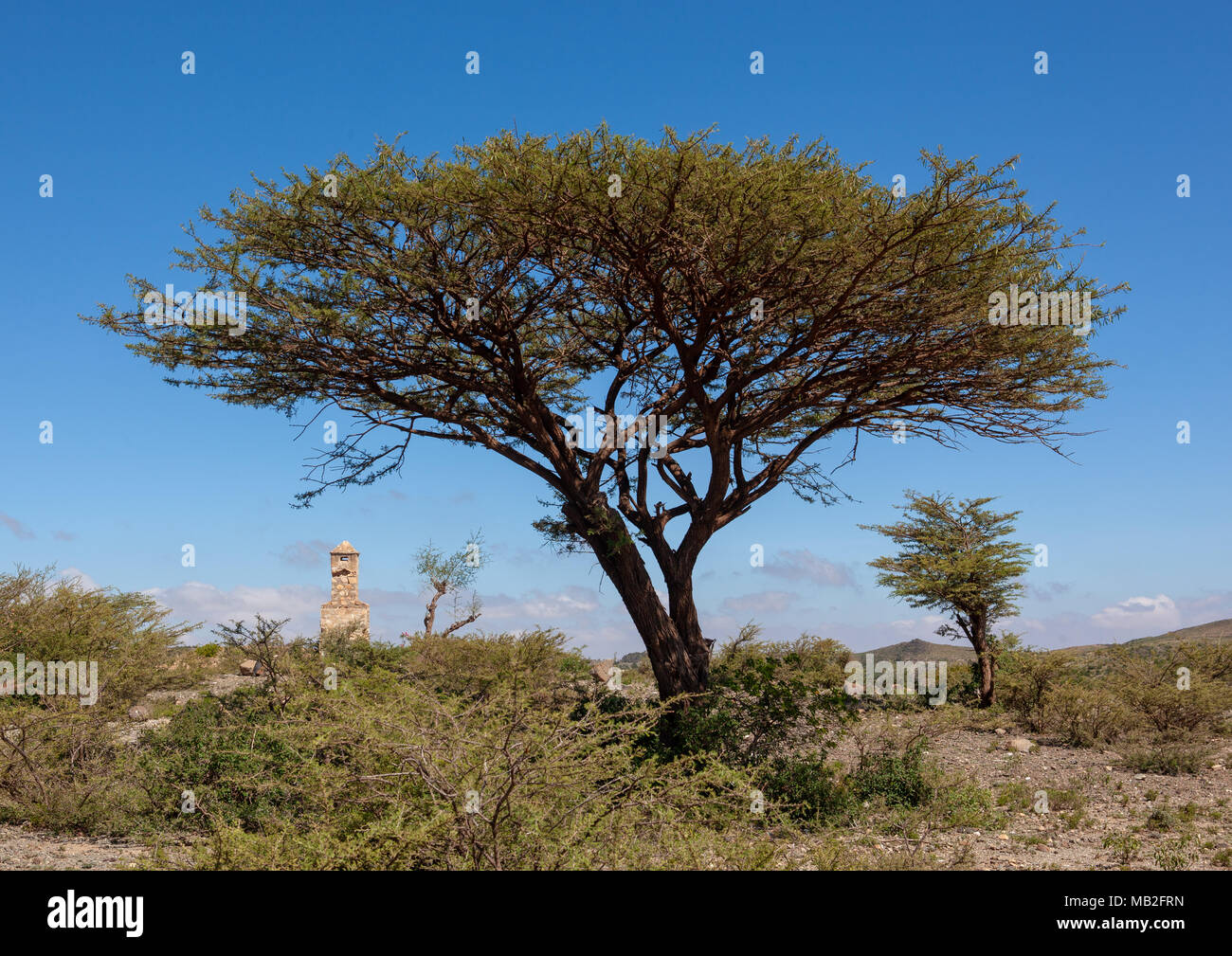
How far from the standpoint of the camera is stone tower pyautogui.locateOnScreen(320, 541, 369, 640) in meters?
22.7

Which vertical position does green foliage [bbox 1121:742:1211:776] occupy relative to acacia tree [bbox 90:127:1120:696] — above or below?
below

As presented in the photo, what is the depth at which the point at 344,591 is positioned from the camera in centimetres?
2303

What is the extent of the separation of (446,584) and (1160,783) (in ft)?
62.7

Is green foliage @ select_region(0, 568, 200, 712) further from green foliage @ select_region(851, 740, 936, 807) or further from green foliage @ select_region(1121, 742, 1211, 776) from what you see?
green foliage @ select_region(1121, 742, 1211, 776)

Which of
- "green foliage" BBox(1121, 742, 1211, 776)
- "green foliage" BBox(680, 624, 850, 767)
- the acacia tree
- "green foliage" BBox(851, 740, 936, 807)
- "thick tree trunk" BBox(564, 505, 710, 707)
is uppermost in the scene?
the acacia tree

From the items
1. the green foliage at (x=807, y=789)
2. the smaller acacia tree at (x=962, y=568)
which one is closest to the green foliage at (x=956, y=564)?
the smaller acacia tree at (x=962, y=568)

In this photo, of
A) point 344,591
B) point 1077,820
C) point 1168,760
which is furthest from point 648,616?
point 344,591

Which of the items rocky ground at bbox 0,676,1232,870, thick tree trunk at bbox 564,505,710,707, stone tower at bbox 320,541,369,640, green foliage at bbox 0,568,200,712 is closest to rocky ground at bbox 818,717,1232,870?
rocky ground at bbox 0,676,1232,870

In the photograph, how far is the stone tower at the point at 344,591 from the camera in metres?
22.7

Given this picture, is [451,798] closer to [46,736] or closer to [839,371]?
[46,736]

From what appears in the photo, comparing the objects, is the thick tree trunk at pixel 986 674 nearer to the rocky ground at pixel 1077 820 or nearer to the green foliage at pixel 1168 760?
the rocky ground at pixel 1077 820

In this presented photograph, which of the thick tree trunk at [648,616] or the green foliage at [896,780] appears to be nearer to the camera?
the green foliage at [896,780]

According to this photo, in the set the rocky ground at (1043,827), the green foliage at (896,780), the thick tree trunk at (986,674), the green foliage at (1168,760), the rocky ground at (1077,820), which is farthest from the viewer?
the thick tree trunk at (986,674)
